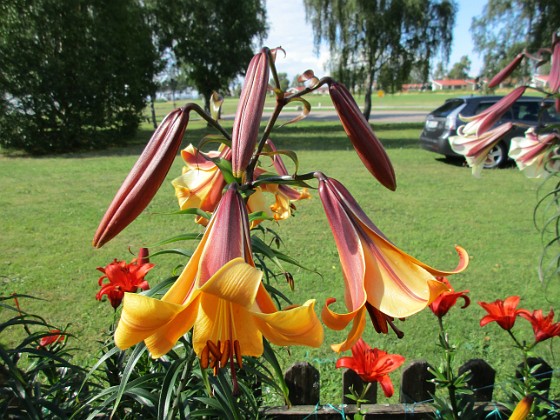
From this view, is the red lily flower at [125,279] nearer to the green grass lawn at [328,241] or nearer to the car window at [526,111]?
the green grass lawn at [328,241]

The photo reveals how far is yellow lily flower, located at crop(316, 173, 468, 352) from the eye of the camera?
0.69m

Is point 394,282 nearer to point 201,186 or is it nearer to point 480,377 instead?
point 201,186

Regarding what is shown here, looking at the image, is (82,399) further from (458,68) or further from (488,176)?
(458,68)

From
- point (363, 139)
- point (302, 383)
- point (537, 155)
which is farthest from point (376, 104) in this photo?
point (363, 139)

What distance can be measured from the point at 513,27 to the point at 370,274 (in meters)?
18.1

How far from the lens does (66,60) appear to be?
10438 millimetres

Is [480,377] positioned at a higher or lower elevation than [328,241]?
higher

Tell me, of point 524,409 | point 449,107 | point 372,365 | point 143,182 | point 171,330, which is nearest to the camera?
point 171,330

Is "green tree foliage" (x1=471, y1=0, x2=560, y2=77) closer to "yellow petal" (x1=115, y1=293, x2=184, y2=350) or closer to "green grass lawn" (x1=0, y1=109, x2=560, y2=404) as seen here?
"green grass lawn" (x1=0, y1=109, x2=560, y2=404)

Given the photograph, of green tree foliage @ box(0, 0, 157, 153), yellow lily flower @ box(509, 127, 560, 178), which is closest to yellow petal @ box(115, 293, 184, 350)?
yellow lily flower @ box(509, 127, 560, 178)

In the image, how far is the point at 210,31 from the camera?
51.4 ft

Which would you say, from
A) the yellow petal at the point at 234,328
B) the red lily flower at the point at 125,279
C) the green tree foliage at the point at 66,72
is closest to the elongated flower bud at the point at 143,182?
the yellow petal at the point at 234,328

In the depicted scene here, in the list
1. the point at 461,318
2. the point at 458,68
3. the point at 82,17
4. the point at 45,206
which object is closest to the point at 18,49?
the point at 82,17

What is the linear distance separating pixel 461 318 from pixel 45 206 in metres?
4.88
